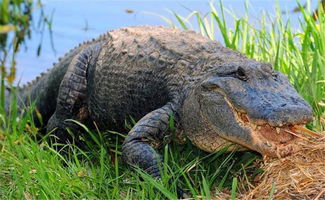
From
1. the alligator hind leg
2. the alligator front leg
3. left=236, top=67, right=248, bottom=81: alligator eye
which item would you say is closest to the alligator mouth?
left=236, top=67, right=248, bottom=81: alligator eye

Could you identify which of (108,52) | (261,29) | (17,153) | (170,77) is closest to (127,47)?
(108,52)

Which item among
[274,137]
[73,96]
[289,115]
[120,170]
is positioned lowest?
[120,170]

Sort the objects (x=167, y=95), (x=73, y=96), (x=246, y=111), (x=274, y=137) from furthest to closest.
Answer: (x=73, y=96) < (x=167, y=95) < (x=246, y=111) < (x=274, y=137)

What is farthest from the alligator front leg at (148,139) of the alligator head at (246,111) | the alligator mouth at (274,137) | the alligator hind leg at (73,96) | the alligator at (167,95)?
the alligator hind leg at (73,96)

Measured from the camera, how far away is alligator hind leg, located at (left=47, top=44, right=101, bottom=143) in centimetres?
558

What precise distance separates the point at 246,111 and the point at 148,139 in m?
0.77

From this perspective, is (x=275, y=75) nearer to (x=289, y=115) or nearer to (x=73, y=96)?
(x=289, y=115)

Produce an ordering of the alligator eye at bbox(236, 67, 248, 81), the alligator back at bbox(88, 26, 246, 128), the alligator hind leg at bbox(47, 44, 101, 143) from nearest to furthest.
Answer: the alligator eye at bbox(236, 67, 248, 81), the alligator back at bbox(88, 26, 246, 128), the alligator hind leg at bbox(47, 44, 101, 143)

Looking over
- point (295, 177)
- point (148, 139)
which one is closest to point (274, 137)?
point (295, 177)

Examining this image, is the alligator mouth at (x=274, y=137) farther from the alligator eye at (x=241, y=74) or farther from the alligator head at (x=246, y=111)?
the alligator eye at (x=241, y=74)

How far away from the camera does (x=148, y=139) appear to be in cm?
450

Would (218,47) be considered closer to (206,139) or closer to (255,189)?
(206,139)

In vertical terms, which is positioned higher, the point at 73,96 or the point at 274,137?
the point at 274,137

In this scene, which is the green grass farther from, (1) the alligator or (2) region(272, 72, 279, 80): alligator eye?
(2) region(272, 72, 279, 80): alligator eye
